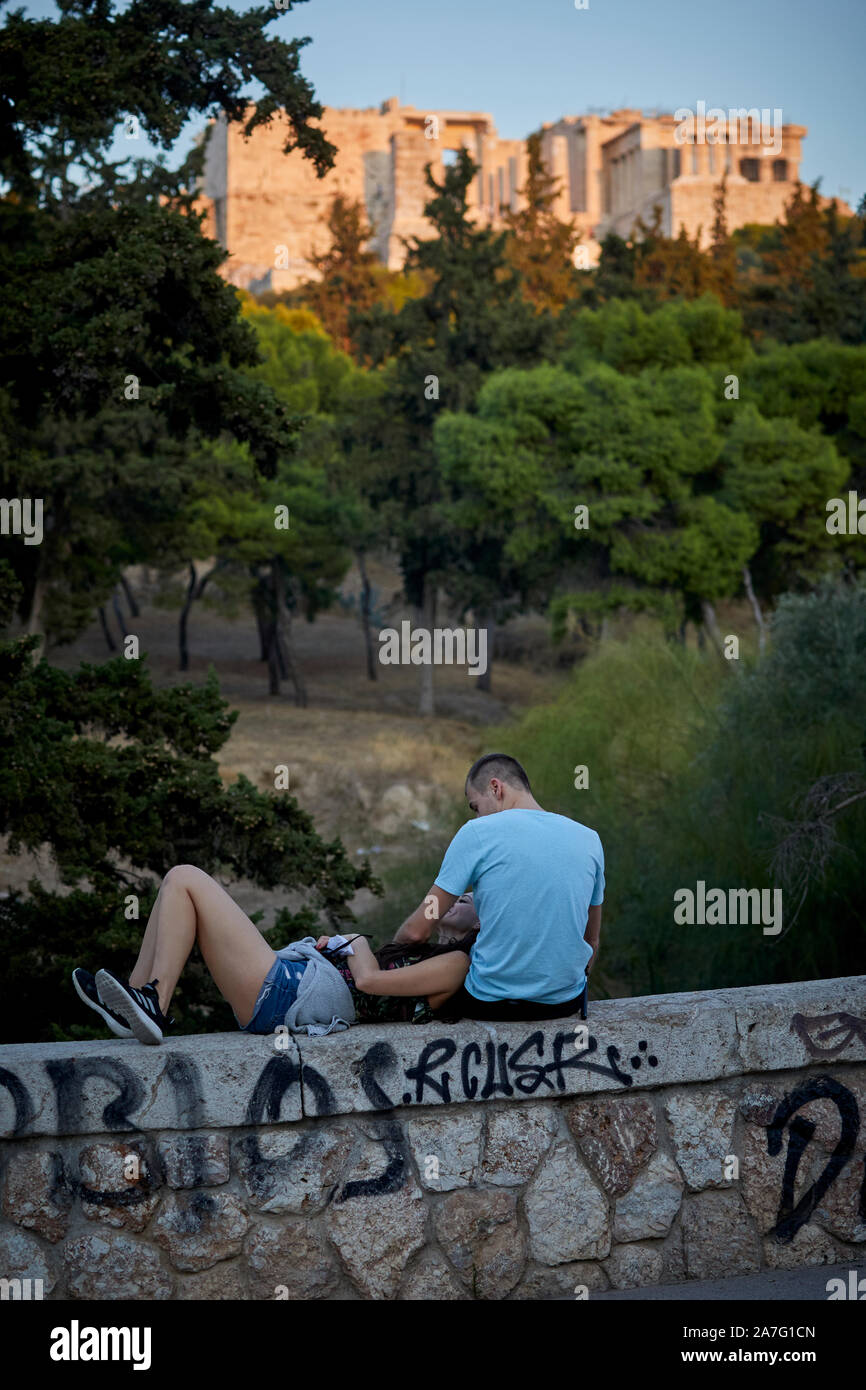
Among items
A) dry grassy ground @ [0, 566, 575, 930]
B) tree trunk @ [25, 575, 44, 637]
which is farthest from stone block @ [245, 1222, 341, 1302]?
tree trunk @ [25, 575, 44, 637]

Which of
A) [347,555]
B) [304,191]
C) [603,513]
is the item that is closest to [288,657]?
[347,555]

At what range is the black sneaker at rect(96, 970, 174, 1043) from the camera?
4414 millimetres

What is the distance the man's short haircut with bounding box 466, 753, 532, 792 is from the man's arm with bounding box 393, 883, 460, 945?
0.41 meters

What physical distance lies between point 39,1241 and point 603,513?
2881 centimetres

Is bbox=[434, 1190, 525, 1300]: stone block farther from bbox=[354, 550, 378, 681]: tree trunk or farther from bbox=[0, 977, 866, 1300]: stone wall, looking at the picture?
bbox=[354, 550, 378, 681]: tree trunk

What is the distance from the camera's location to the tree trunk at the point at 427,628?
37.2 metres

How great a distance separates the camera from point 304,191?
11094cm

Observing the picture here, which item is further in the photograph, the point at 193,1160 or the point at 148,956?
the point at 148,956

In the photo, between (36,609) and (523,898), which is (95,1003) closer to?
(523,898)

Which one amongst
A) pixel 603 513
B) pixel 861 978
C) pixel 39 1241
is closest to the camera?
pixel 39 1241

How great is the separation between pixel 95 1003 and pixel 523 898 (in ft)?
4.75

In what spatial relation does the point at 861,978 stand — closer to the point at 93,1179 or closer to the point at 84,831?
the point at 93,1179

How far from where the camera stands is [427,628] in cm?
3766

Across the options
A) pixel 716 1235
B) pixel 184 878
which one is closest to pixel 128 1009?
pixel 184 878
